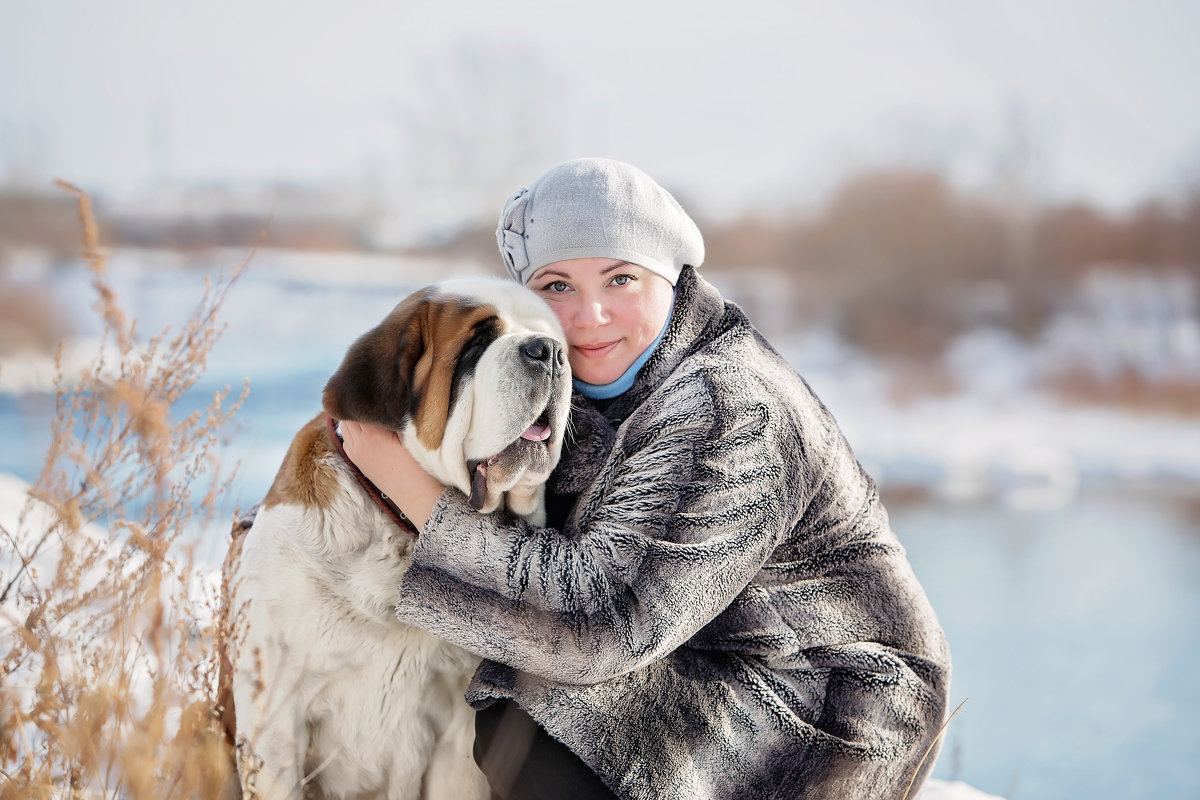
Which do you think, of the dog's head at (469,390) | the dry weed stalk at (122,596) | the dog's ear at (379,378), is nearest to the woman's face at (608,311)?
the dog's head at (469,390)

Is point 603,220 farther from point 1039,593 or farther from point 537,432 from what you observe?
point 1039,593

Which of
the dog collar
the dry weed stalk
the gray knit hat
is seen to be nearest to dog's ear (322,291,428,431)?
the dog collar

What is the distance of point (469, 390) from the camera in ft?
6.26

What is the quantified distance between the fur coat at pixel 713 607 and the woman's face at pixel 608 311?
0.15 metres

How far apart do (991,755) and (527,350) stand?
293cm

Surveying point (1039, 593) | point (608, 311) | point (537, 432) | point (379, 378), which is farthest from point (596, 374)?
point (1039, 593)

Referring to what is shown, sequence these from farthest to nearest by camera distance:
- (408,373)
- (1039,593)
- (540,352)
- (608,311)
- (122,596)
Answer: (1039,593)
(608,311)
(408,373)
(540,352)
(122,596)

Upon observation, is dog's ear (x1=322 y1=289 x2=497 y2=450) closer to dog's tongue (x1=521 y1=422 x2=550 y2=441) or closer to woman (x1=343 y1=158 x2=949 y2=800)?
woman (x1=343 y1=158 x2=949 y2=800)

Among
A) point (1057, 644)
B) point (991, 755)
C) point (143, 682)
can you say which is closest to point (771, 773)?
point (143, 682)

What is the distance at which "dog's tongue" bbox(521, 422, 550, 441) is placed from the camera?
6.31 feet

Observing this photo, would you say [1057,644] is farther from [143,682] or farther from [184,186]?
[184,186]

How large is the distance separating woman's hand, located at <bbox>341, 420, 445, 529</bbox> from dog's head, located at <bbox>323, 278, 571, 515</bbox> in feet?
0.09

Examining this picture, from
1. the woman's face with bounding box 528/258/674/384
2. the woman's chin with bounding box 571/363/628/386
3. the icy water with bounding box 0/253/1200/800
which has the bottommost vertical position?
the icy water with bounding box 0/253/1200/800

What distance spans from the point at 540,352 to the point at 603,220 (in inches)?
13.7
